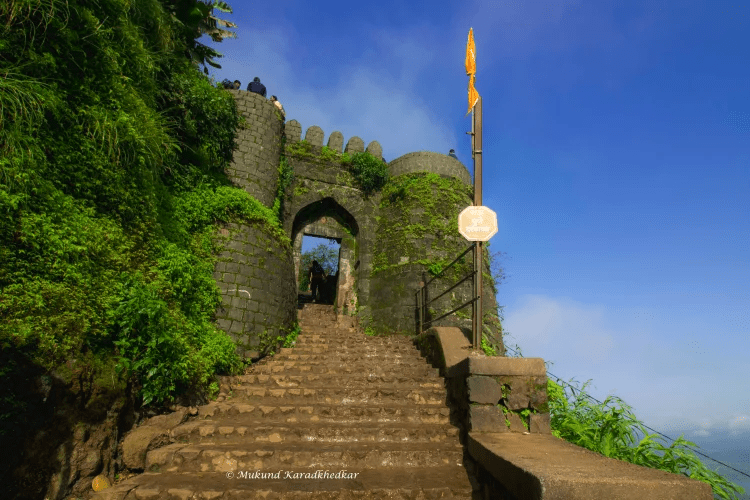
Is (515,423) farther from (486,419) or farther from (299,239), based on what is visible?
(299,239)

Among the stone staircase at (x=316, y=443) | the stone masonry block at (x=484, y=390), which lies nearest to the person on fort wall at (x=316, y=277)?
the stone staircase at (x=316, y=443)

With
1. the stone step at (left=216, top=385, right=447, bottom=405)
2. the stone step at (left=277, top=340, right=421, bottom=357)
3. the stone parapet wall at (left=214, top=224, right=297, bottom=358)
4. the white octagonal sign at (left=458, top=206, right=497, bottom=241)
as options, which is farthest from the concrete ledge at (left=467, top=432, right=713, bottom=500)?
the stone parapet wall at (left=214, top=224, right=297, bottom=358)

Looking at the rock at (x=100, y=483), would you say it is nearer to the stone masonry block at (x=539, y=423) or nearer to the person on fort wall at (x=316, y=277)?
the stone masonry block at (x=539, y=423)

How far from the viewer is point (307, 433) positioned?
395 centimetres

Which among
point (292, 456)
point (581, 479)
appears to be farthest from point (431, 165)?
point (581, 479)

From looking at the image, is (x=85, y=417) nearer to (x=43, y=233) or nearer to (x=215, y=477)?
(x=215, y=477)

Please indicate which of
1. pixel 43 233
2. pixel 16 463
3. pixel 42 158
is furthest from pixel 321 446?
pixel 42 158

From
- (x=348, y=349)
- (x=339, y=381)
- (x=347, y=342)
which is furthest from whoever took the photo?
(x=347, y=342)

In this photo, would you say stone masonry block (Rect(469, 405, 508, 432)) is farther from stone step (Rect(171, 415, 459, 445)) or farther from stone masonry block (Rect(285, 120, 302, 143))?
stone masonry block (Rect(285, 120, 302, 143))

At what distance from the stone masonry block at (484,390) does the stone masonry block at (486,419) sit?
7 cm

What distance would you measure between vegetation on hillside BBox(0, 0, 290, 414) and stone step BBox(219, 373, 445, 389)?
45cm

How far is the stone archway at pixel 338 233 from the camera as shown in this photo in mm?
11906

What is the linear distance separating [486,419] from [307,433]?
1.83 m

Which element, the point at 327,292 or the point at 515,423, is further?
the point at 327,292
